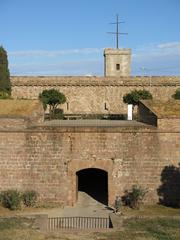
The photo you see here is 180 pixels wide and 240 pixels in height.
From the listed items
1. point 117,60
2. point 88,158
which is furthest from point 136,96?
point 88,158

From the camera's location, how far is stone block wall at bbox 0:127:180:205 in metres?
16.8

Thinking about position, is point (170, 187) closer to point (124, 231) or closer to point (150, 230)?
point (150, 230)

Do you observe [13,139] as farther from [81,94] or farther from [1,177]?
[81,94]

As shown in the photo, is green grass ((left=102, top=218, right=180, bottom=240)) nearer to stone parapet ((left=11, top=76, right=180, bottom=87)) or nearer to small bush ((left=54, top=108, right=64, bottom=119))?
small bush ((left=54, top=108, right=64, bottom=119))

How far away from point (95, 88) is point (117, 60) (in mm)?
5984

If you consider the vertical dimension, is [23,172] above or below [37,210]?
above

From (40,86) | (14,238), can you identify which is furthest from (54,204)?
(40,86)

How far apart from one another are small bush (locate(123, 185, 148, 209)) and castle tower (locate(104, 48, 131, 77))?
104 ft

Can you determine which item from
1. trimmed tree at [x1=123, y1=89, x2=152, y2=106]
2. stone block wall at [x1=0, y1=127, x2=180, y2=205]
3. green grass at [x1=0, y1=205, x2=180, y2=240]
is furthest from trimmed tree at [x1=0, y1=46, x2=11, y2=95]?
green grass at [x1=0, y1=205, x2=180, y2=240]

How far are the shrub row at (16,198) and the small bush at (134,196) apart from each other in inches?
125

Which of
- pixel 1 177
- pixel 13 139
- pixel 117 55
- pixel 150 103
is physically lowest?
pixel 1 177

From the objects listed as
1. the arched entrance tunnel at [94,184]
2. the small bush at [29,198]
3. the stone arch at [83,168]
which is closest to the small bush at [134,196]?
the stone arch at [83,168]

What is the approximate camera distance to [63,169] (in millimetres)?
16797

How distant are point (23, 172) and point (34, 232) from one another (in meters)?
4.93
